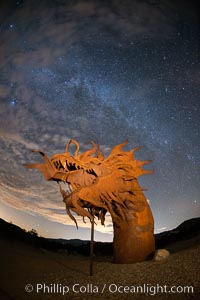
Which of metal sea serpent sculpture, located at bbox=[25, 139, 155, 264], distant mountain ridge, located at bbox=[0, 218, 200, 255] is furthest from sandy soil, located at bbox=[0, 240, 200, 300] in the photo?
distant mountain ridge, located at bbox=[0, 218, 200, 255]

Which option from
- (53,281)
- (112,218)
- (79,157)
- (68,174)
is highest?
(79,157)

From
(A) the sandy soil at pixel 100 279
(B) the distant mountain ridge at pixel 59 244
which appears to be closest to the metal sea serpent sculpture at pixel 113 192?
(A) the sandy soil at pixel 100 279

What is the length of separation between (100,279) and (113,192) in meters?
3.08

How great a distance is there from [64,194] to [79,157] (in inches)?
57.2

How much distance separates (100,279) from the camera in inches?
253

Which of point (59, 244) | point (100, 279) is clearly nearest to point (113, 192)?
point (100, 279)

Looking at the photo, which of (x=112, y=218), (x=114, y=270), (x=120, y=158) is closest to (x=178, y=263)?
(x=114, y=270)

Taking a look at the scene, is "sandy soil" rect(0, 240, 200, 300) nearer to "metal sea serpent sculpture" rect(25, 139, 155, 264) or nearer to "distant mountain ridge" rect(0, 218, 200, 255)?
"metal sea serpent sculpture" rect(25, 139, 155, 264)

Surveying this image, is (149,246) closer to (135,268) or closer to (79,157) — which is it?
(135,268)

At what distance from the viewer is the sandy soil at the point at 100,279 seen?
16.9 feet

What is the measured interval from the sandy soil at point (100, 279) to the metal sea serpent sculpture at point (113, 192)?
1.60 m

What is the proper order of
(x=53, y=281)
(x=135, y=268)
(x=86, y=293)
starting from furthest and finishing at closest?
(x=135, y=268) → (x=53, y=281) → (x=86, y=293)

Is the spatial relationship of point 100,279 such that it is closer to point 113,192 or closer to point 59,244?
point 113,192

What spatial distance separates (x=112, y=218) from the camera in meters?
9.51
